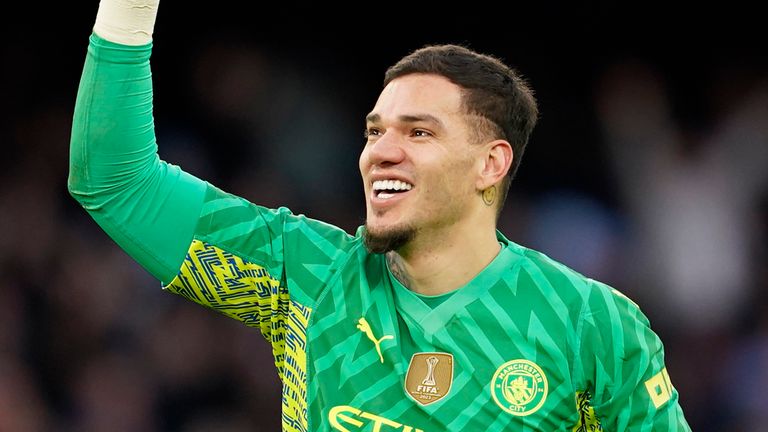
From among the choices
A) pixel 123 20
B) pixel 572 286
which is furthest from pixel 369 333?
pixel 123 20

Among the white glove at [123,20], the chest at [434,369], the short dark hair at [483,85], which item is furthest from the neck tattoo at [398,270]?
the white glove at [123,20]

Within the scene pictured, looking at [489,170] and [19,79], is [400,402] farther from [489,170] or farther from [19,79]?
[19,79]

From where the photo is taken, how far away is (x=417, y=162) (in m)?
3.09

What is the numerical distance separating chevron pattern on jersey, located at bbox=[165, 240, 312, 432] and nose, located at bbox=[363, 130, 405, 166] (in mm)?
448

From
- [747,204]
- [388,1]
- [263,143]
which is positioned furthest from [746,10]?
[263,143]

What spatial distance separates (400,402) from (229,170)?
12.8 ft

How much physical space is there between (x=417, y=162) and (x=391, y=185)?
99 mm

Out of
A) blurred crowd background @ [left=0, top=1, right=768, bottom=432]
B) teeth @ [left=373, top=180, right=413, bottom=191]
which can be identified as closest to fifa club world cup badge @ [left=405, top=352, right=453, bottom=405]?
teeth @ [left=373, top=180, right=413, bottom=191]

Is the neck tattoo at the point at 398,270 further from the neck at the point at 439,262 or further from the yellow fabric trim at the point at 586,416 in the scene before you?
the yellow fabric trim at the point at 586,416

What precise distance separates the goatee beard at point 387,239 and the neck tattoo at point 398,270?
5.9 inches

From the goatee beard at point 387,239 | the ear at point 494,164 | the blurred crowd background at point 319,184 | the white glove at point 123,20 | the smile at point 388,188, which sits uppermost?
the white glove at point 123,20

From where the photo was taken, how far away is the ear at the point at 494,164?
10.7ft

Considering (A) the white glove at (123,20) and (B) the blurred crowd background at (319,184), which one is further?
(B) the blurred crowd background at (319,184)

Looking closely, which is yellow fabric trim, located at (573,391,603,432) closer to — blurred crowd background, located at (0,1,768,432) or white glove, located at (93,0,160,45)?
white glove, located at (93,0,160,45)
